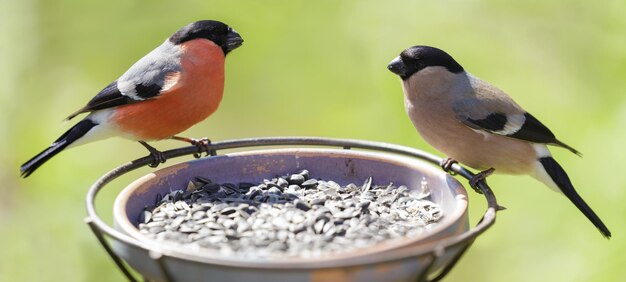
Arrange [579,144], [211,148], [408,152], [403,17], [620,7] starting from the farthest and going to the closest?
[403,17]
[620,7]
[579,144]
[211,148]
[408,152]

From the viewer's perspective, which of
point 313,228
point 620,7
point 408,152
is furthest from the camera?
point 620,7

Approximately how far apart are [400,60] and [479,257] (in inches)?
70.3

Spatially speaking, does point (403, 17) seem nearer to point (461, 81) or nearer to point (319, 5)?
point (319, 5)

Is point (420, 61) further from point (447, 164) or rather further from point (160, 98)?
point (160, 98)

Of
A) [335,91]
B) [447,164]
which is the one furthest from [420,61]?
[335,91]

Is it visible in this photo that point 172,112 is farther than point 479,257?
No

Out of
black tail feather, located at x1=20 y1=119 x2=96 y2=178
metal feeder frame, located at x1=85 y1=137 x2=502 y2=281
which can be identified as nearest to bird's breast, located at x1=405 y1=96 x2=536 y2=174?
metal feeder frame, located at x1=85 y1=137 x2=502 y2=281

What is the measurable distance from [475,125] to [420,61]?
42cm

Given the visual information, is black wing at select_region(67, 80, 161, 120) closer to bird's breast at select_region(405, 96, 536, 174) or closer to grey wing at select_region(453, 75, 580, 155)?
bird's breast at select_region(405, 96, 536, 174)

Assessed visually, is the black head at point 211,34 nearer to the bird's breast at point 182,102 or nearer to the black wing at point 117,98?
the bird's breast at point 182,102

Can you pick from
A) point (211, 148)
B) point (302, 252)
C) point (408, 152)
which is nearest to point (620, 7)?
point (408, 152)

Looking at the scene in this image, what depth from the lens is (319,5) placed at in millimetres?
6172

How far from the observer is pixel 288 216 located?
3.03 metres

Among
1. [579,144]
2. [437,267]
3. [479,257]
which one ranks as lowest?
[479,257]
